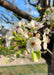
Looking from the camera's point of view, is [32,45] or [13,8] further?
[13,8]

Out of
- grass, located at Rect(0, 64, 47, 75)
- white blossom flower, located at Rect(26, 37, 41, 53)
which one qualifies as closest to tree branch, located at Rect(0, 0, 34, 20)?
white blossom flower, located at Rect(26, 37, 41, 53)

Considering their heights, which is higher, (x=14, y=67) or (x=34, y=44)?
(x=34, y=44)

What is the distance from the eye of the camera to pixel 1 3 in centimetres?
174

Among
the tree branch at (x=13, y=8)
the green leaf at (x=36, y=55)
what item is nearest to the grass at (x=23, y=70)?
the tree branch at (x=13, y=8)

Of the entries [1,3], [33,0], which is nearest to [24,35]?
[1,3]

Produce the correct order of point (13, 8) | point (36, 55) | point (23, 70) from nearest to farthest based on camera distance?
point (36, 55), point (13, 8), point (23, 70)

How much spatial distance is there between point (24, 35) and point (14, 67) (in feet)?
25.7

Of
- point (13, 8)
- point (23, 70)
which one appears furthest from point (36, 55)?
point (23, 70)

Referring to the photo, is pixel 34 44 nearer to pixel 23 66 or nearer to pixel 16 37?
pixel 16 37

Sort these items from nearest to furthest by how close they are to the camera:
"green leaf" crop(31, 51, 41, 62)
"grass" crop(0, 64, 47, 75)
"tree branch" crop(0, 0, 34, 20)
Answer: "green leaf" crop(31, 51, 41, 62)
"tree branch" crop(0, 0, 34, 20)
"grass" crop(0, 64, 47, 75)

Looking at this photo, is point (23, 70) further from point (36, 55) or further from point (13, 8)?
point (36, 55)

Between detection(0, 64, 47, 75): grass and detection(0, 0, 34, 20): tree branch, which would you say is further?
detection(0, 64, 47, 75): grass

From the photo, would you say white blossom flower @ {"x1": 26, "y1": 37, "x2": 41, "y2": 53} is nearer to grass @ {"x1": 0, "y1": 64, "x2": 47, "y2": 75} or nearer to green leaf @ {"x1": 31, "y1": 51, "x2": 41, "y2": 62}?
green leaf @ {"x1": 31, "y1": 51, "x2": 41, "y2": 62}

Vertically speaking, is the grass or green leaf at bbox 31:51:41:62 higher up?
green leaf at bbox 31:51:41:62
